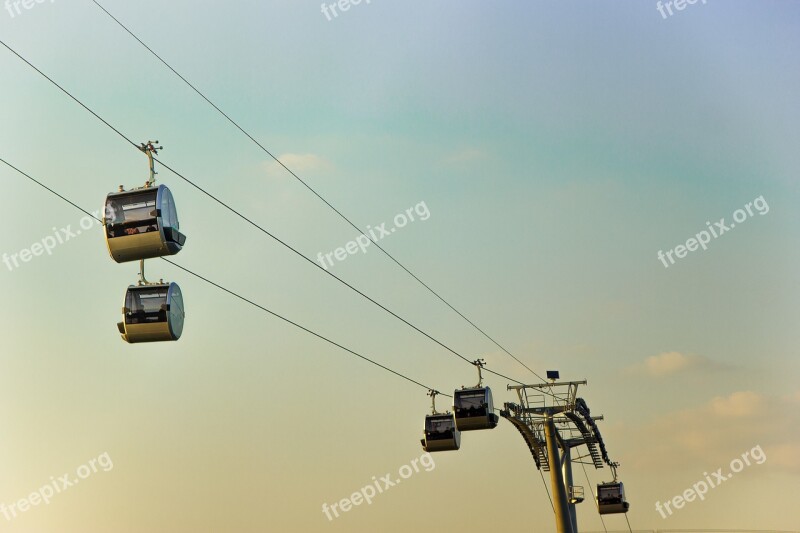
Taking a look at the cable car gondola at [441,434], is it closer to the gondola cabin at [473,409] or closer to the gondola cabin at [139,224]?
the gondola cabin at [473,409]

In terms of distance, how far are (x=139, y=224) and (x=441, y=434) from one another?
16327mm

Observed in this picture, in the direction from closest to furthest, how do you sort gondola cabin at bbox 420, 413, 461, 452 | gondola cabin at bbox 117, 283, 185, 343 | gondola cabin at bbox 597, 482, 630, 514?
gondola cabin at bbox 117, 283, 185, 343 → gondola cabin at bbox 420, 413, 461, 452 → gondola cabin at bbox 597, 482, 630, 514

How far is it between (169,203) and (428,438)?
1609 cm

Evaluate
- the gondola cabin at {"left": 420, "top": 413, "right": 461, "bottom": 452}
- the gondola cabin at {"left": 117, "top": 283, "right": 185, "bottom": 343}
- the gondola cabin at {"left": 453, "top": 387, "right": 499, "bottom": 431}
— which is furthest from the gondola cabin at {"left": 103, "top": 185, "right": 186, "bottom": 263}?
the gondola cabin at {"left": 420, "top": 413, "right": 461, "bottom": 452}

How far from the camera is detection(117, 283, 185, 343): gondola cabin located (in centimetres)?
1647

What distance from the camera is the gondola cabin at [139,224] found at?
15781 millimetres

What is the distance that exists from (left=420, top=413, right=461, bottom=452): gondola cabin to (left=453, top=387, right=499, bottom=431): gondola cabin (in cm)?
57

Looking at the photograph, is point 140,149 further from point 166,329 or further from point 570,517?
point 570,517

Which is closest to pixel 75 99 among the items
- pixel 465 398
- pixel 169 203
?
pixel 169 203

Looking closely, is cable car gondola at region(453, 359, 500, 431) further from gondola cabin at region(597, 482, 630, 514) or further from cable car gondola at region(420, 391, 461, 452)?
gondola cabin at region(597, 482, 630, 514)

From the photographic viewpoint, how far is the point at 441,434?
3008 centimetres

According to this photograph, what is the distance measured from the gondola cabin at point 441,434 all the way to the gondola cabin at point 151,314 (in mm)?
14683

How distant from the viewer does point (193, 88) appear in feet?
66.6

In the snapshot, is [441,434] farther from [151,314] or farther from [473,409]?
[151,314]
